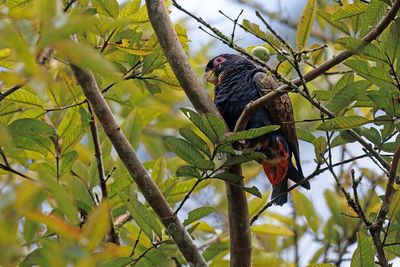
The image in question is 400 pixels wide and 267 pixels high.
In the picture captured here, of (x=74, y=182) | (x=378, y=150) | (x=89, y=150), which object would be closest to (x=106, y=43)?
(x=74, y=182)

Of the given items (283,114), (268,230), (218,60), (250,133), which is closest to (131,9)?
(250,133)

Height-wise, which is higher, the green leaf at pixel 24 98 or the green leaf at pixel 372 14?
the green leaf at pixel 372 14

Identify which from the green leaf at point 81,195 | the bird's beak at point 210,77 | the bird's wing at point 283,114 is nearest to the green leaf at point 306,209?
the bird's wing at point 283,114

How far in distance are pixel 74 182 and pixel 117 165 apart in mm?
285

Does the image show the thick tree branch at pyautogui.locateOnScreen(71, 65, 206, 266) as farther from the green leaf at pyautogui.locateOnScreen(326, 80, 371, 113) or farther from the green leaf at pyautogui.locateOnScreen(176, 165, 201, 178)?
the green leaf at pyautogui.locateOnScreen(326, 80, 371, 113)

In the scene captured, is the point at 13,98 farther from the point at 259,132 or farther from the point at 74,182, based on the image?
the point at 259,132

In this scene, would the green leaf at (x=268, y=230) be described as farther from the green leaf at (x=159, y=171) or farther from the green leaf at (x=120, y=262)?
the green leaf at (x=120, y=262)

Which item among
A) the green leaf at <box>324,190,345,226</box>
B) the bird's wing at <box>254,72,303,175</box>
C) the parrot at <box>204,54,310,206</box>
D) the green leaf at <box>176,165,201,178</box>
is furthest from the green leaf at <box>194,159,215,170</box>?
the green leaf at <box>324,190,345,226</box>

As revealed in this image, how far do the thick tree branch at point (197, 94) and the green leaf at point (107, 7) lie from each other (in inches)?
3.8

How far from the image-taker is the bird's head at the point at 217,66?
346 centimetres

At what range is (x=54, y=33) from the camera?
84 cm

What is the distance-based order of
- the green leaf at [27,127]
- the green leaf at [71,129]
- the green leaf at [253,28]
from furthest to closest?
1. the green leaf at [71,129]
2. the green leaf at [253,28]
3. the green leaf at [27,127]

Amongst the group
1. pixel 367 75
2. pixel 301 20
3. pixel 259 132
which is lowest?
pixel 259 132

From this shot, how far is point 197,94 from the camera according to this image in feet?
7.11
